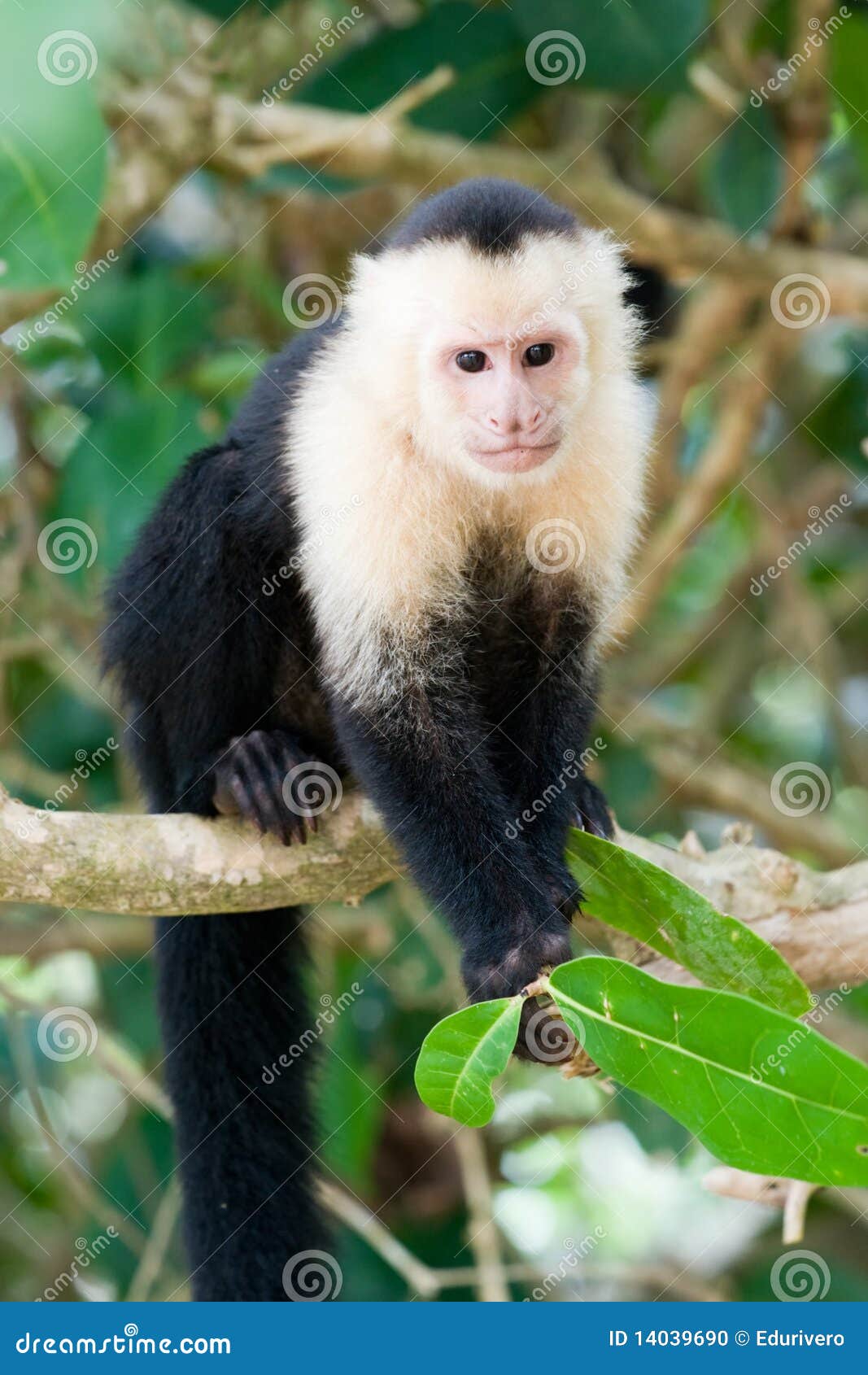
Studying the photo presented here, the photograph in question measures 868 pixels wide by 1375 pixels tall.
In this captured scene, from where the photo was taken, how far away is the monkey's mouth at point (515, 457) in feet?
8.25

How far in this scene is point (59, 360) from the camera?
3.98 m

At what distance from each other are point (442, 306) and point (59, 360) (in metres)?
1.78

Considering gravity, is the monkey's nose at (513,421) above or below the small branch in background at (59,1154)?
above

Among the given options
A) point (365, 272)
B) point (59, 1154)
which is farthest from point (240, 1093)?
point (365, 272)

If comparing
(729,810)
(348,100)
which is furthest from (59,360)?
(729,810)

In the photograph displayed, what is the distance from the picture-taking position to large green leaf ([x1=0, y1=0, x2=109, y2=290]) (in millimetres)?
2590
